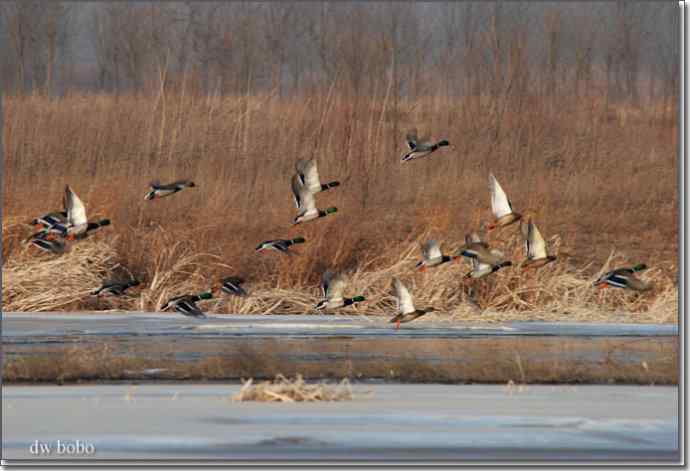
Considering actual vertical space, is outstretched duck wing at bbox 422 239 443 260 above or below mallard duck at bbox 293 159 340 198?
below

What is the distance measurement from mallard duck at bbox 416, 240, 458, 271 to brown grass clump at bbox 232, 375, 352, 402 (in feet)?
17.8

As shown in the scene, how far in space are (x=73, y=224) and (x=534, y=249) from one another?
4307 millimetres

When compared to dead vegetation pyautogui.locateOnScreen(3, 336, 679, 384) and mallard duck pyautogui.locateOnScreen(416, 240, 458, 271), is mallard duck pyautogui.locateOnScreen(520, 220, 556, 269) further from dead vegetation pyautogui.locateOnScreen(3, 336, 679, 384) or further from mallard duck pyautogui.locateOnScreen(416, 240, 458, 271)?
dead vegetation pyautogui.locateOnScreen(3, 336, 679, 384)

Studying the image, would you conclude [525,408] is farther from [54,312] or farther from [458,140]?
[458,140]

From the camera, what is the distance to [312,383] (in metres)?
9.53

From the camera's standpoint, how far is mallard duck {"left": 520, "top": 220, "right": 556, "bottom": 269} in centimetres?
1462

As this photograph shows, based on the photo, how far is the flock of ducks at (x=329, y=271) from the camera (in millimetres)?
13539

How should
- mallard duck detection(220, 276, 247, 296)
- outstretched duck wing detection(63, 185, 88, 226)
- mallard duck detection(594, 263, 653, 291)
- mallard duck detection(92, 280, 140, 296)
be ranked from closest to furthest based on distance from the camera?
mallard duck detection(594, 263, 653, 291)
mallard duck detection(220, 276, 247, 296)
mallard duck detection(92, 280, 140, 296)
outstretched duck wing detection(63, 185, 88, 226)

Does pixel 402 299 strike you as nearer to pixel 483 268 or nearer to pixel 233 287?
pixel 483 268

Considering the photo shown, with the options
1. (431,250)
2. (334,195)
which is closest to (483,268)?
(431,250)

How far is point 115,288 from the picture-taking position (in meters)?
14.4

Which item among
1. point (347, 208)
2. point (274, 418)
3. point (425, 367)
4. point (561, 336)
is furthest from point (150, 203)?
point (274, 418)

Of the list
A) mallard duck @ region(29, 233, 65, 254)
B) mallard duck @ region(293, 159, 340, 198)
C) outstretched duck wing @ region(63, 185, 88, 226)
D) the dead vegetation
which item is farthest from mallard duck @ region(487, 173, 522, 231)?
mallard duck @ region(29, 233, 65, 254)

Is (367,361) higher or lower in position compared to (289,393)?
lower
